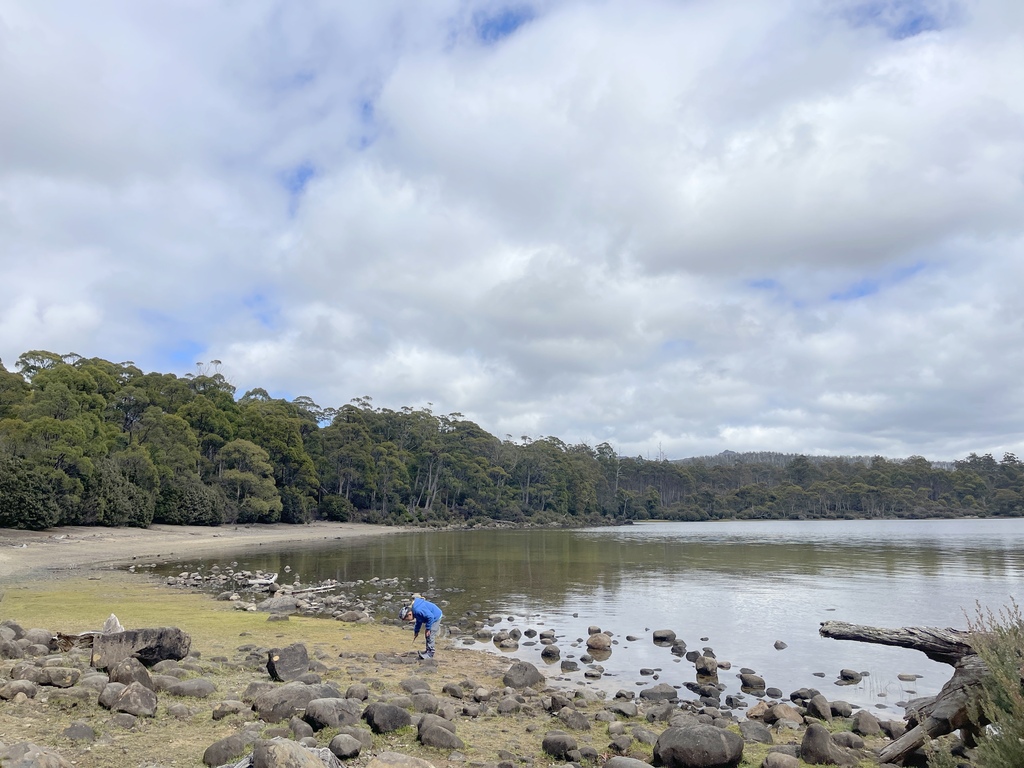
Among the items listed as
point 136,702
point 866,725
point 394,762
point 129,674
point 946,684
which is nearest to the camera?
point 394,762

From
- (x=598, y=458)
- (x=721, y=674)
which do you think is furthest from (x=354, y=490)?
(x=721, y=674)

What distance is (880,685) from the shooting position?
15109 millimetres

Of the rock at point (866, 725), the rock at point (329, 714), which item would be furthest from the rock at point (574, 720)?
the rock at point (866, 725)

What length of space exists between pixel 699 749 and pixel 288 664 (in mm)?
7339

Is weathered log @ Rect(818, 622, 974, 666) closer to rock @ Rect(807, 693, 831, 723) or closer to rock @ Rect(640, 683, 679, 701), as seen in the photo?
rock @ Rect(807, 693, 831, 723)

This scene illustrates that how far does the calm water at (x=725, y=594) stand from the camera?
663 inches

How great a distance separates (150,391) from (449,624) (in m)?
58.5

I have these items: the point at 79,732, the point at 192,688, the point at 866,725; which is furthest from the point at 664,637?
the point at 79,732

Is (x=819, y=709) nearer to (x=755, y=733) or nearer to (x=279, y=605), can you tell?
(x=755, y=733)

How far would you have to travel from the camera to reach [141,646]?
38.7ft

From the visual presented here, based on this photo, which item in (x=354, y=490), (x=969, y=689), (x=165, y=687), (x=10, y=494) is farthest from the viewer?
(x=354, y=490)

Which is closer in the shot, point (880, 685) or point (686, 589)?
point (880, 685)

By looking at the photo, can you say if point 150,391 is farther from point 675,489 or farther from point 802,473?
point 802,473

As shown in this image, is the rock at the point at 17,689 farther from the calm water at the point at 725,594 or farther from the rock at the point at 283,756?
the calm water at the point at 725,594
